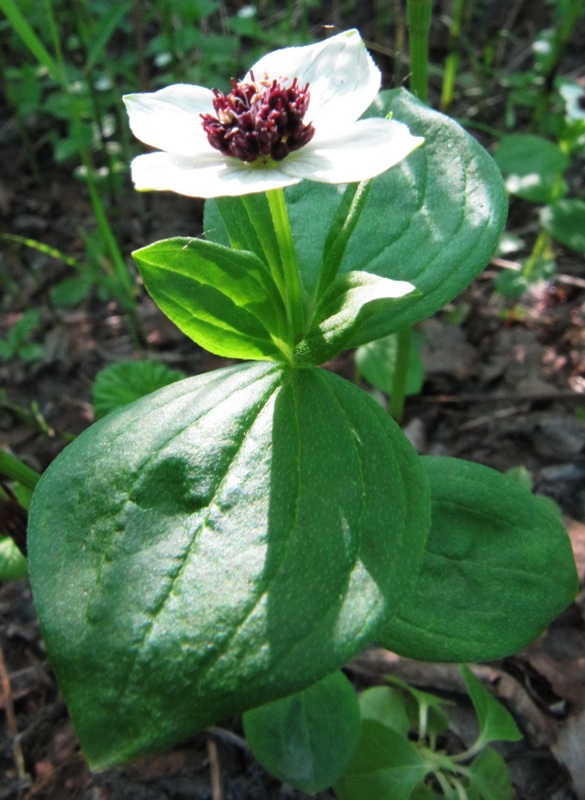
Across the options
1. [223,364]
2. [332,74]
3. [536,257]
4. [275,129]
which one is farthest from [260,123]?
[536,257]

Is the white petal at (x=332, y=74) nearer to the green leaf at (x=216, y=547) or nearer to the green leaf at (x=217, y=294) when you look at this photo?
the green leaf at (x=217, y=294)

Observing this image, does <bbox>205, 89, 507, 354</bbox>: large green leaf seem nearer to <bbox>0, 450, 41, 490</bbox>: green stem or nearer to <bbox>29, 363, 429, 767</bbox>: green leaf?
<bbox>29, 363, 429, 767</bbox>: green leaf

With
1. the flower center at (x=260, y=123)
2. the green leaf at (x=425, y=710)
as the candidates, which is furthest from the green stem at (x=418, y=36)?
the green leaf at (x=425, y=710)

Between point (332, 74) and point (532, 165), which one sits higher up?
point (332, 74)

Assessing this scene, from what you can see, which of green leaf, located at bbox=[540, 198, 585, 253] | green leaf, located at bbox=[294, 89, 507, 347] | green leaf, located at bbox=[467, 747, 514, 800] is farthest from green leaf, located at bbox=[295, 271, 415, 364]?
green leaf, located at bbox=[540, 198, 585, 253]

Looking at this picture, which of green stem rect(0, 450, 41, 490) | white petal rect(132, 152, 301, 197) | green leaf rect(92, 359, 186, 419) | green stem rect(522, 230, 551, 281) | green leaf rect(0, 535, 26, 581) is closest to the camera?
white petal rect(132, 152, 301, 197)

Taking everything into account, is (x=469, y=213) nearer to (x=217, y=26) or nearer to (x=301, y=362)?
(x=301, y=362)

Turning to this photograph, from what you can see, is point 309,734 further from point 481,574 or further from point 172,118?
point 172,118
